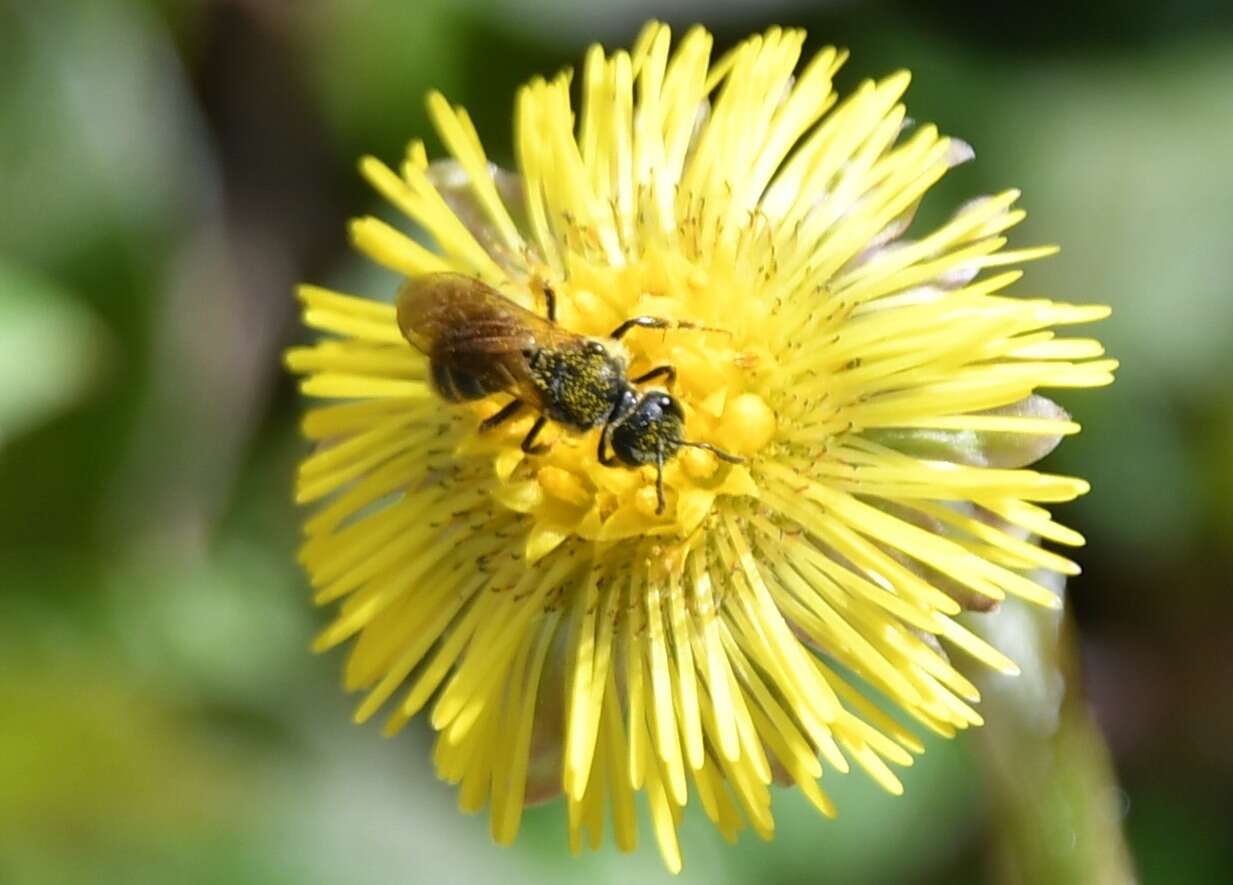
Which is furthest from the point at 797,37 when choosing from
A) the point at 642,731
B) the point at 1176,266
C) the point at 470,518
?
the point at 1176,266

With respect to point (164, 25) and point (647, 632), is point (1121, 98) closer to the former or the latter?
point (647, 632)

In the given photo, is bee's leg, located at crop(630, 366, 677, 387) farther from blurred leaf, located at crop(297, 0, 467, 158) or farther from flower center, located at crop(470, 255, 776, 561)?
blurred leaf, located at crop(297, 0, 467, 158)

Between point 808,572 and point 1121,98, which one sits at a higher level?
point 1121,98

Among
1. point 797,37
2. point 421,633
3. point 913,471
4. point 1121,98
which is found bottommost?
point 421,633

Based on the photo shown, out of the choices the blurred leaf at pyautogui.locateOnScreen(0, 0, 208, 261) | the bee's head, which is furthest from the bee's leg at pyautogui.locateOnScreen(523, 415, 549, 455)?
the blurred leaf at pyautogui.locateOnScreen(0, 0, 208, 261)

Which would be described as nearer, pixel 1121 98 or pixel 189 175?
pixel 1121 98

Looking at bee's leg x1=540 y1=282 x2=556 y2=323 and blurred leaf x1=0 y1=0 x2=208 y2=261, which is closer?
bee's leg x1=540 y1=282 x2=556 y2=323

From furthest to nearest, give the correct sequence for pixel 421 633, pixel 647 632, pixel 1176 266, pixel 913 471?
pixel 1176 266, pixel 421 633, pixel 647 632, pixel 913 471

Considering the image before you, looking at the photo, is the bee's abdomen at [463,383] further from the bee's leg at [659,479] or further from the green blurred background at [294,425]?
the green blurred background at [294,425]
